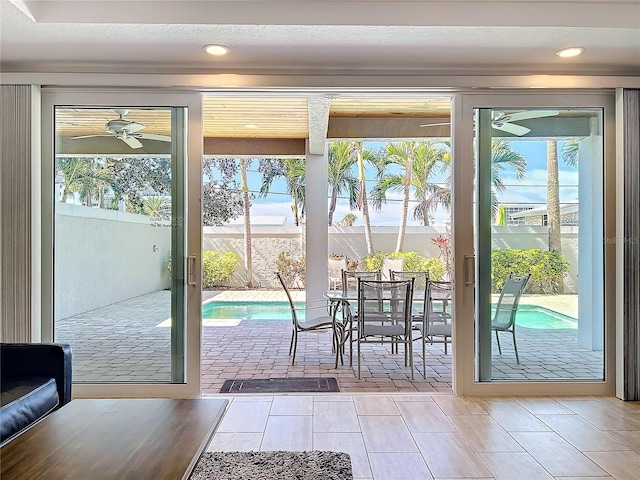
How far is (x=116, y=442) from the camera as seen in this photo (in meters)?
1.48

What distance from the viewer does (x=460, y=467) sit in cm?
229

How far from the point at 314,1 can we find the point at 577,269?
277cm

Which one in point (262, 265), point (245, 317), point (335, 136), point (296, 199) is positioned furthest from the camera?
point (296, 199)

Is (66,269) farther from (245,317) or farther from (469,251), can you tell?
(245,317)

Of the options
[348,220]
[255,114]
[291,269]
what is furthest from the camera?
[348,220]

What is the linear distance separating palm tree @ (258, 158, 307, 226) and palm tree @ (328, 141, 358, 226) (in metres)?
0.91

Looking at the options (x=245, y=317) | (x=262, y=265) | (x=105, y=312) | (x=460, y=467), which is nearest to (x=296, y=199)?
(x=262, y=265)

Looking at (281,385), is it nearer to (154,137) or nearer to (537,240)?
(154,137)

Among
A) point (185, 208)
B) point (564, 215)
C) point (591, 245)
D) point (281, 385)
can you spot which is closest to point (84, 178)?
point (185, 208)

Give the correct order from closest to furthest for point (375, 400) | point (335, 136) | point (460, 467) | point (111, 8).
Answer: point (460, 467)
point (111, 8)
point (375, 400)
point (335, 136)

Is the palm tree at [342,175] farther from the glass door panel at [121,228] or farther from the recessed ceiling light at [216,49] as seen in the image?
the recessed ceiling light at [216,49]

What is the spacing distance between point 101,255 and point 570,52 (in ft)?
12.1

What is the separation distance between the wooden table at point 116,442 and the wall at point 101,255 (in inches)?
63.5

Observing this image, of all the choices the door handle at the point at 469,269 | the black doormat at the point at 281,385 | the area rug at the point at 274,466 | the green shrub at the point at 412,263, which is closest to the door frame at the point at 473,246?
the door handle at the point at 469,269
